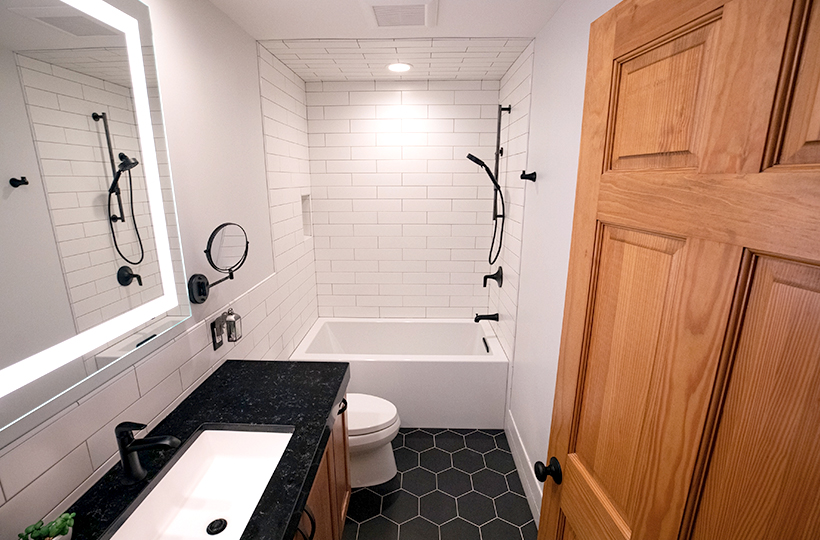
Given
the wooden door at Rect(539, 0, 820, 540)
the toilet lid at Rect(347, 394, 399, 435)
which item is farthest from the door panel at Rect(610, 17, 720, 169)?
the toilet lid at Rect(347, 394, 399, 435)

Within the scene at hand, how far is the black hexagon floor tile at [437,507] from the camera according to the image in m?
1.89

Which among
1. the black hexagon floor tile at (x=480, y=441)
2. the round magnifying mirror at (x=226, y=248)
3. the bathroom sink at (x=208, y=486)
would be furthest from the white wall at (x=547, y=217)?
the round magnifying mirror at (x=226, y=248)

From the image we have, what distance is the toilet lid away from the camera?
193cm

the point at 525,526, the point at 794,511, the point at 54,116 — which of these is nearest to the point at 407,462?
the point at 525,526

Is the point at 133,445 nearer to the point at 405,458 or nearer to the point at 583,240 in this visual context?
the point at 583,240

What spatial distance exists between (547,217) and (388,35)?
129 cm

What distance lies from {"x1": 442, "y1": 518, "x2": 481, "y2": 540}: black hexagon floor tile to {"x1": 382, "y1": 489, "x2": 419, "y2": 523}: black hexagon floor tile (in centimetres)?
17

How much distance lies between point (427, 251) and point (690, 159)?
2.59m

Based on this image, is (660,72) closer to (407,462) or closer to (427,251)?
(407,462)

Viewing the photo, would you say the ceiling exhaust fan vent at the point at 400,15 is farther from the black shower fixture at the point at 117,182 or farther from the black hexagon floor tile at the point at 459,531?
the black hexagon floor tile at the point at 459,531

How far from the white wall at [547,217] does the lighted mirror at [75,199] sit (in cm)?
149

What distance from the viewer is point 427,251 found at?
10.3 ft

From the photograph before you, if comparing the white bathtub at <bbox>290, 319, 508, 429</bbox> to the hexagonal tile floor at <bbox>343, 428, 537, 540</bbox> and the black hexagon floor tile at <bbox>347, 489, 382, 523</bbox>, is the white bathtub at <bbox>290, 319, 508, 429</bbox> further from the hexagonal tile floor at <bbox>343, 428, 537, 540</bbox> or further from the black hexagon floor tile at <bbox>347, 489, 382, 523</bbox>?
the black hexagon floor tile at <bbox>347, 489, 382, 523</bbox>

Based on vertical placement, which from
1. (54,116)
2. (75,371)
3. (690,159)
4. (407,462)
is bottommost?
(407,462)
